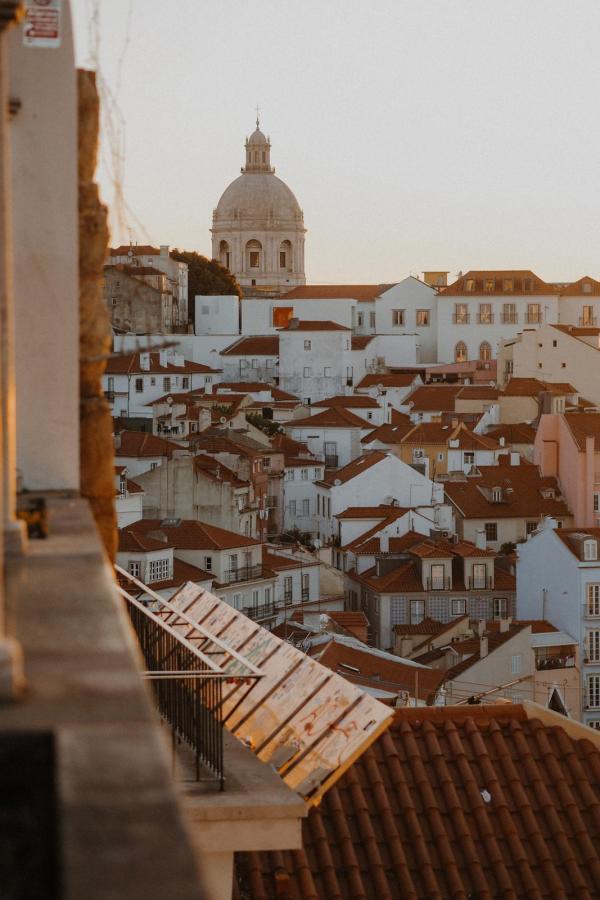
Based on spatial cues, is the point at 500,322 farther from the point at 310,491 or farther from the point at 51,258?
the point at 51,258

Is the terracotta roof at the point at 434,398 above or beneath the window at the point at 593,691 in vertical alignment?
above

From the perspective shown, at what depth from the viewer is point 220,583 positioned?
132 feet

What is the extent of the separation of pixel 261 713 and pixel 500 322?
83899 mm

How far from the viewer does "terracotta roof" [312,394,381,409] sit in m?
70.2

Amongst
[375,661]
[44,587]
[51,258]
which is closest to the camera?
[44,587]

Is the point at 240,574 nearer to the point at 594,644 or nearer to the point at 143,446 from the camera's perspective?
the point at 594,644

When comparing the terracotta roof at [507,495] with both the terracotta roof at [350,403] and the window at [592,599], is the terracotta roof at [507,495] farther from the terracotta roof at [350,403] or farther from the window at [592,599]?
the terracotta roof at [350,403]

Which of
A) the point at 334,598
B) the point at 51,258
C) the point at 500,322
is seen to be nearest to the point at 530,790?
the point at 51,258

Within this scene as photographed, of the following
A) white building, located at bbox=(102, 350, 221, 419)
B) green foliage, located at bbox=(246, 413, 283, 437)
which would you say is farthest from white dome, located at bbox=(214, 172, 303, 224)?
green foliage, located at bbox=(246, 413, 283, 437)

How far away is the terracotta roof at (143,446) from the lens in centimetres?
5209

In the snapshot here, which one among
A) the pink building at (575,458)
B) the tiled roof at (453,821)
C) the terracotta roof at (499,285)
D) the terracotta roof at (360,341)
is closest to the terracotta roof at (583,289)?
the terracotta roof at (499,285)

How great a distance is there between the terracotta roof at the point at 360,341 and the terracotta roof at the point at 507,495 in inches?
1092

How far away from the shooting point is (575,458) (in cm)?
5138

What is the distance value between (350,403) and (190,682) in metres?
64.2
